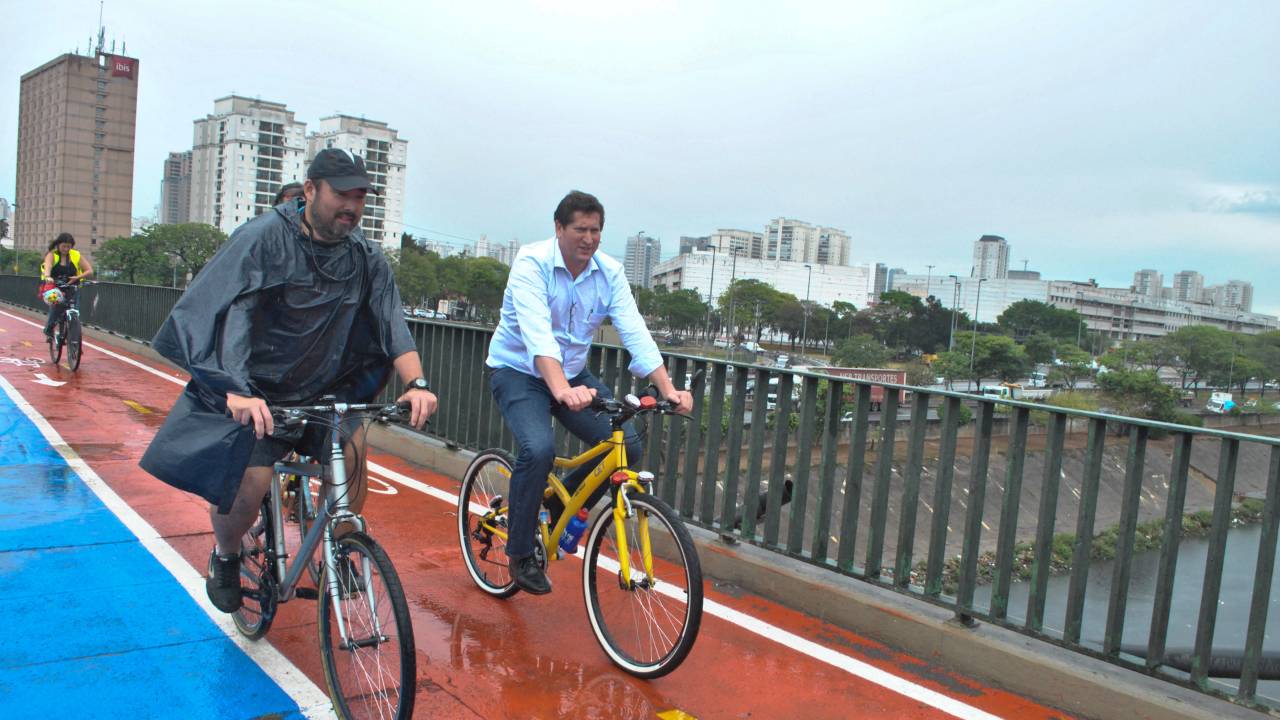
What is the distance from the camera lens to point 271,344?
350 cm

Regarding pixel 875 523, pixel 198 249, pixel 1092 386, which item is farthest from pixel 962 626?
pixel 198 249

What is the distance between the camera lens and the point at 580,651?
13.8 ft

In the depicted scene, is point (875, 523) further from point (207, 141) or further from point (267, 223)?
point (207, 141)

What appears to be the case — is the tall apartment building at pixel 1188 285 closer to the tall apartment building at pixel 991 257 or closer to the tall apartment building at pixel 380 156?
the tall apartment building at pixel 991 257

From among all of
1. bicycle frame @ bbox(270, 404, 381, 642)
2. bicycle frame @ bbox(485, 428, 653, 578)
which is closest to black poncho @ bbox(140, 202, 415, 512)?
bicycle frame @ bbox(270, 404, 381, 642)

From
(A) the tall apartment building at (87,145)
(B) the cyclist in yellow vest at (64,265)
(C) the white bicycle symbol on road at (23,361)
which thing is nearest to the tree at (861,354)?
(C) the white bicycle symbol on road at (23,361)

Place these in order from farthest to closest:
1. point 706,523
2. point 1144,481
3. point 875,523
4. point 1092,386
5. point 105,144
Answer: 1. point 105,144
2. point 1092,386
3. point 706,523
4. point 875,523
5. point 1144,481

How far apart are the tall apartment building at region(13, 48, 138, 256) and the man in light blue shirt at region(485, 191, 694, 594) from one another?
190m

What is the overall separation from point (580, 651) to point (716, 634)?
2.33ft

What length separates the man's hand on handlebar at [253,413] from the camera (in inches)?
117

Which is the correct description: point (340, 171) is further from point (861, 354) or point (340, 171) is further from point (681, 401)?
point (861, 354)

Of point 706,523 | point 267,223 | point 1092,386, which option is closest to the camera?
point 267,223

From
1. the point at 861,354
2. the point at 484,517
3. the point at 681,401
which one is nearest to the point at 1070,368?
the point at 861,354

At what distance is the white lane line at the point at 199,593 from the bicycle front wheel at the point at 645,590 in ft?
3.89
